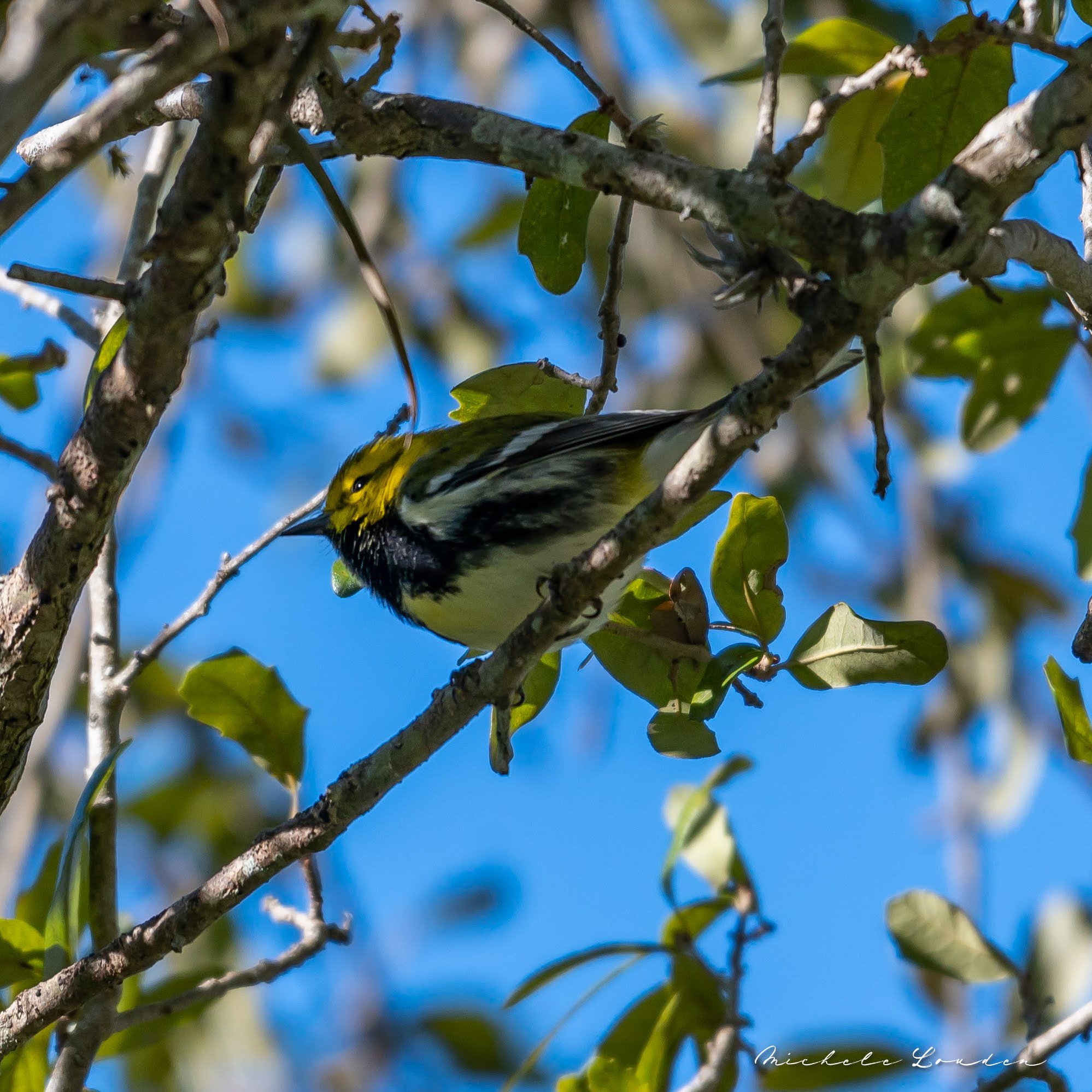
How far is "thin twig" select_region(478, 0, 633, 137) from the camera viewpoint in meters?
2.25

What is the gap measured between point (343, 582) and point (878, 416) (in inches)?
70.9

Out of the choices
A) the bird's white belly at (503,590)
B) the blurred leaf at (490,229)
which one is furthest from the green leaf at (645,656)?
the blurred leaf at (490,229)

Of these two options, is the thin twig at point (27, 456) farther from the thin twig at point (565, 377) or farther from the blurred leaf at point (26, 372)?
the thin twig at point (565, 377)

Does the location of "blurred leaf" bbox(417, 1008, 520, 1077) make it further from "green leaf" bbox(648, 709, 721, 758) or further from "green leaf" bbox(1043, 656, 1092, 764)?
"green leaf" bbox(1043, 656, 1092, 764)

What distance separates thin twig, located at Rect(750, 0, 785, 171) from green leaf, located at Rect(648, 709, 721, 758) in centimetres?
108

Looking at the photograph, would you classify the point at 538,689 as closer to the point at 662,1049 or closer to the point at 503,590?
the point at 503,590

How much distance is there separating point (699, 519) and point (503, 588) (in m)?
0.61

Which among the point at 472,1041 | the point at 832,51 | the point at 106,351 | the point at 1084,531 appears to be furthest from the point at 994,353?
the point at 472,1041

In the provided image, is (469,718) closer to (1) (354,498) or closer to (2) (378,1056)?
(1) (354,498)

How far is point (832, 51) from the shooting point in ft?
9.00

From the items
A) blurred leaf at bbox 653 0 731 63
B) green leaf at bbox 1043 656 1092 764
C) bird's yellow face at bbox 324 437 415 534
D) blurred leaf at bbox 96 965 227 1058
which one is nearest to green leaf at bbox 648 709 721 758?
green leaf at bbox 1043 656 1092 764

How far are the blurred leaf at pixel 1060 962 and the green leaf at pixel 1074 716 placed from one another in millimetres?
937

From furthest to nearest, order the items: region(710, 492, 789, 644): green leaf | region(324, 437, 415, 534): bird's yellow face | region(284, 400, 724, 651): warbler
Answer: region(324, 437, 415, 534): bird's yellow face → region(284, 400, 724, 651): warbler → region(710, 492, 789, 644): green leaf

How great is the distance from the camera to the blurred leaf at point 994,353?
10.5ft
